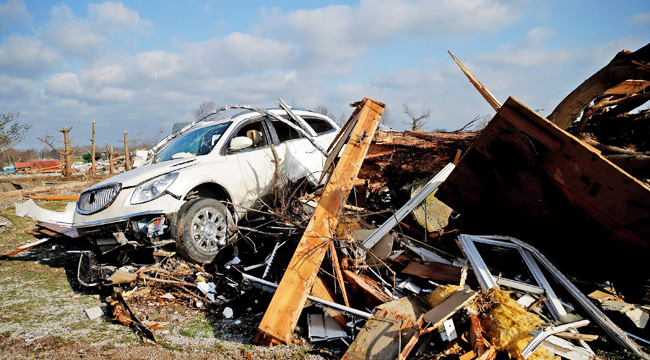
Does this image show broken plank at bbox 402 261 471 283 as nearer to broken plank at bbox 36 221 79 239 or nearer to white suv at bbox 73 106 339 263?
white suv at bbox 73 106 339 263

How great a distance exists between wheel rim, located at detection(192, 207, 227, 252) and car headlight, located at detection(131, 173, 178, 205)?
529 millimetres

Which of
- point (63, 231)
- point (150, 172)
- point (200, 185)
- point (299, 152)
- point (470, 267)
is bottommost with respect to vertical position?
point (470, 267)

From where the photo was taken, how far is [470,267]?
3312mm

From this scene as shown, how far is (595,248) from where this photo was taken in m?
3.03

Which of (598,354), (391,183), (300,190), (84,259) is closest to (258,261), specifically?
(300,190)

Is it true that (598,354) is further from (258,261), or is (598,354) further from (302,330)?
(258,261)

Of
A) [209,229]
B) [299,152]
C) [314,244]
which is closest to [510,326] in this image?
[314,244]

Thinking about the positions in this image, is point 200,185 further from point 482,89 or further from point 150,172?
point 482,89

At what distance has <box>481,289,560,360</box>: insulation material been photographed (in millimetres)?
2336

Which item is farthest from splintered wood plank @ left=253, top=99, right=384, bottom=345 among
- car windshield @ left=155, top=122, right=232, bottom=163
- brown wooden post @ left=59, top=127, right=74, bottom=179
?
brown wooden post @ left=59, top=127, right=74, bottom=179

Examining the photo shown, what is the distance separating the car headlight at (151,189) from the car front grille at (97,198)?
0.90ft

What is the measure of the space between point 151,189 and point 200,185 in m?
0.64

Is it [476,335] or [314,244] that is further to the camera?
[314,244]

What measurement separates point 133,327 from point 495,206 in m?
3.95
